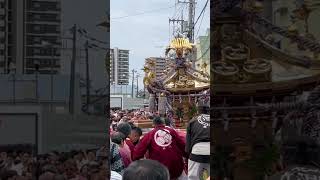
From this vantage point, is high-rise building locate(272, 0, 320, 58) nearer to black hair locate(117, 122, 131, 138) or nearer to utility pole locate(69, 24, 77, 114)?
utility pole locate(69, 24, 77, 114)

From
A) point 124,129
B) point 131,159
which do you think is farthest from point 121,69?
point 131,159

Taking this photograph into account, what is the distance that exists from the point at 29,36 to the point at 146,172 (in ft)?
3.06

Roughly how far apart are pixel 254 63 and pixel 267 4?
0.28 m

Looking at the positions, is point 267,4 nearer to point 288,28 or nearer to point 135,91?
point 288,28

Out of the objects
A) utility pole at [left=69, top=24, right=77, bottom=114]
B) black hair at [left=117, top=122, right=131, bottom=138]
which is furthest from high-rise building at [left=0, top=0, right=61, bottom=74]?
black hair at [left=117, top=122, right=131, bottom=138]

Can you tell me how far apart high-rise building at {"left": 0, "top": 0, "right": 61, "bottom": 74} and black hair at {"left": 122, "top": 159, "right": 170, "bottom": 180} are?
69 centimetres

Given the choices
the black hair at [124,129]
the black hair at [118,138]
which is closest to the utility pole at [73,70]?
the black hair at [118,138]

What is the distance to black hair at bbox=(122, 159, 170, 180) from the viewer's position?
2039 mm

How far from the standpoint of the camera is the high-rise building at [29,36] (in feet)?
8.18

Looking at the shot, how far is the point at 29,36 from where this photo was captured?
2.51 meters

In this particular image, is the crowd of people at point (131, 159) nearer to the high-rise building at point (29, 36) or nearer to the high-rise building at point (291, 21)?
the high-rise building at point (29, 36)

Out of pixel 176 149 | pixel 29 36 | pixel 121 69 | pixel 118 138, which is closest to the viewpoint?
pixel 29 36

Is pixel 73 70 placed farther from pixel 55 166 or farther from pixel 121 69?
pixel 121 69

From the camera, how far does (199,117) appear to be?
5.47 metres
